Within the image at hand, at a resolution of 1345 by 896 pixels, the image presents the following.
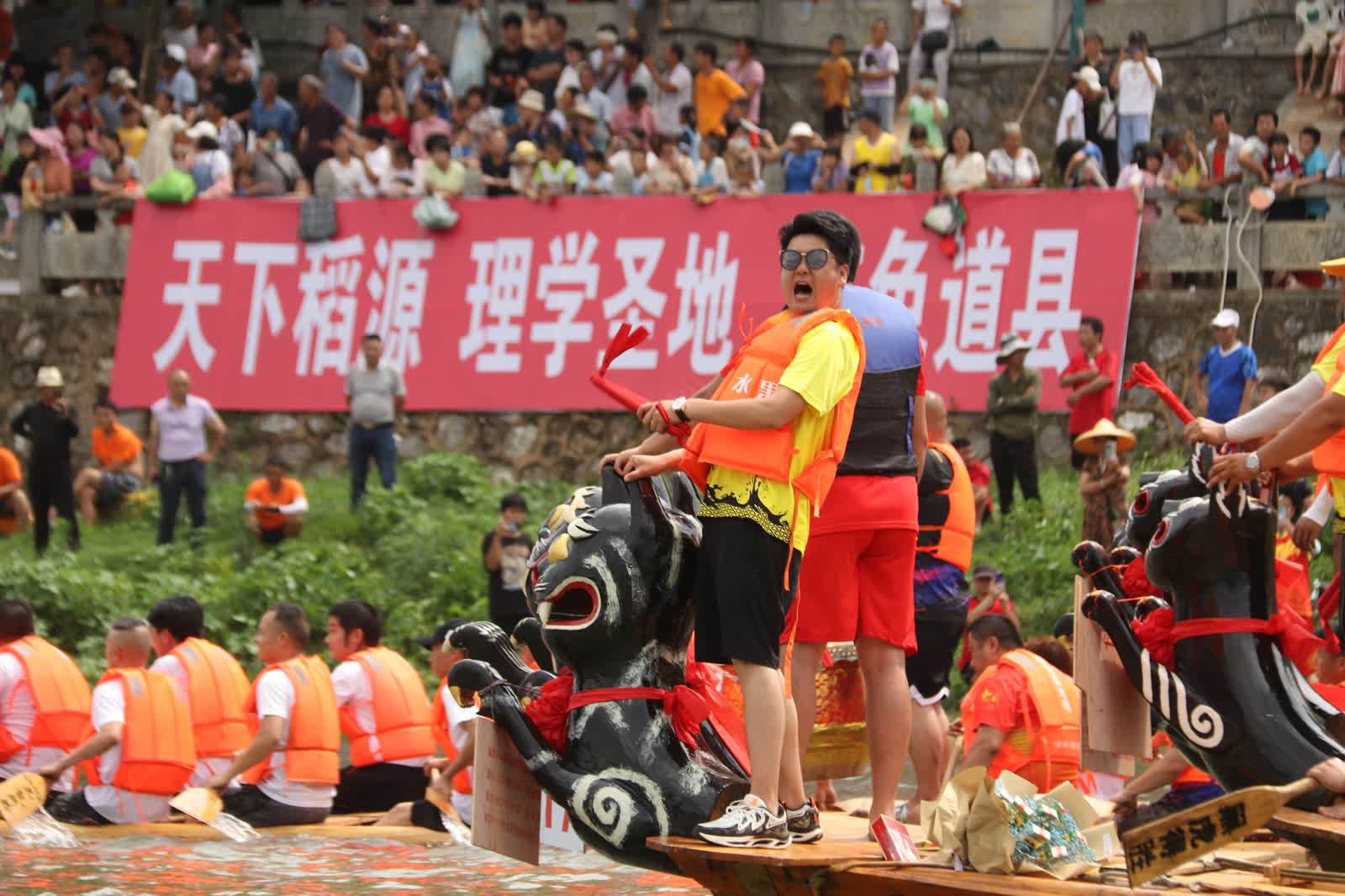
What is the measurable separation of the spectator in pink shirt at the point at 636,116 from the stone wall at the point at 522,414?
8.48 ft

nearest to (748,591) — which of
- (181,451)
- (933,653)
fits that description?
(933,653)

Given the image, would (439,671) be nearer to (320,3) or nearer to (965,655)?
(965,655)

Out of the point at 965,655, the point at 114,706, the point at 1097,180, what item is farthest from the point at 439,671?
the point at 1097,180

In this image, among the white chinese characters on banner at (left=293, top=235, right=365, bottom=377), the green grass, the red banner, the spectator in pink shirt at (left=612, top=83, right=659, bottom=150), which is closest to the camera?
the green grass

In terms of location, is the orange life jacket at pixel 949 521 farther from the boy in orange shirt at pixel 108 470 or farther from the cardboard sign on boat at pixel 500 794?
the boy in orange shirt at pixel 108 470

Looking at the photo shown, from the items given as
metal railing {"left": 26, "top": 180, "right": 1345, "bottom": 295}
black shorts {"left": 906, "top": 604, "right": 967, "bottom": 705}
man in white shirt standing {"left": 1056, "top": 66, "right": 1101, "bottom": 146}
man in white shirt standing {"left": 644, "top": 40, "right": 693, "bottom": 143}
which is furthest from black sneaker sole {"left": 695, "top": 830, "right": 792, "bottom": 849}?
man in white shirt standing {"left": 644, "top": 40, "right": 693, "bottom": 143}

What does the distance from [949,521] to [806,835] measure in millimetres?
2665

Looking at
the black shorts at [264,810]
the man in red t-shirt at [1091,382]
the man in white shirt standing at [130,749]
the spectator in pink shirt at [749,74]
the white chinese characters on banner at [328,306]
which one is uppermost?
the spectator in pink shirt at [749,74]

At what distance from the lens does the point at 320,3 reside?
826 inches

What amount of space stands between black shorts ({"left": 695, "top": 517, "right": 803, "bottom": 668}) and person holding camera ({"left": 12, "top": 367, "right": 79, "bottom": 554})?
1080 centimetres

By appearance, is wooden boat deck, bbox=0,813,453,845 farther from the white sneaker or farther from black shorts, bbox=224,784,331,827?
the white sneaker

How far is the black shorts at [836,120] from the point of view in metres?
18.1

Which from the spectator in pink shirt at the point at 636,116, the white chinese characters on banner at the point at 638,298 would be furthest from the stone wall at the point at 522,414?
the spectator in pink shirt at the point at 636,116

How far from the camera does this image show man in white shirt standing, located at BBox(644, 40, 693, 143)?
58.7 feet
